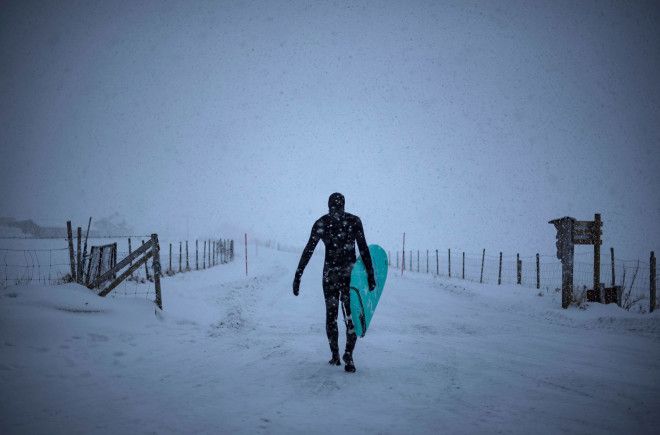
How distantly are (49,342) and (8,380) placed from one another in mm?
1525

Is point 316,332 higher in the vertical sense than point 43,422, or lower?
lower

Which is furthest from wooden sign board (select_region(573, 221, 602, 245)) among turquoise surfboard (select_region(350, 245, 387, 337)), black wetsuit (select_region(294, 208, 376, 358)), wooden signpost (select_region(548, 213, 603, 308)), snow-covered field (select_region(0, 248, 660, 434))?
black wetsuit (select_region(294, 208, 376, 358))

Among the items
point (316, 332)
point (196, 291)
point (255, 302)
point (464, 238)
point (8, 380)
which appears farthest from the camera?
point (464, 238)

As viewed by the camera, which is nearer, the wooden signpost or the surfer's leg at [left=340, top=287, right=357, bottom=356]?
the surfer's leg at [left=340, top=287, right=357, bottom=356]

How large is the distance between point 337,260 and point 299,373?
5.17 ft

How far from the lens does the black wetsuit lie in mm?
4594

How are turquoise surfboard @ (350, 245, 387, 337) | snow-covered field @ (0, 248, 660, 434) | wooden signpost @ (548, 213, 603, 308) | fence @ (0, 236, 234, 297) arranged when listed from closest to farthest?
1. snow-covered field @ (0, 248, 660, 434)
2. turquoise surfboard @ (350, 245, 387, 337)
3. wooden signpost @ (548, 213, 603, 308)
4. fence @ (0, 236, 234, 297)

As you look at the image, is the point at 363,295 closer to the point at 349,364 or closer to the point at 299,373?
the point at 349,364

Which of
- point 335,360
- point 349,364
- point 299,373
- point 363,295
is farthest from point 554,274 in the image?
point 299,373

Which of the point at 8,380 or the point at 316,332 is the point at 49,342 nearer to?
the point at 8,380

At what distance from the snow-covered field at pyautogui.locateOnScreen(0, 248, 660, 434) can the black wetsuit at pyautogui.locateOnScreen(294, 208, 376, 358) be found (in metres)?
0.67

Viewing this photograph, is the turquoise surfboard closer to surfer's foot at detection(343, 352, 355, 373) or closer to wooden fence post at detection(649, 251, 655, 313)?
surfer's foot at detection(343, 352, 355, 373)

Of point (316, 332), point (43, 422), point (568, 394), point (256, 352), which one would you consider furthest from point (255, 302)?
point (568, 394)

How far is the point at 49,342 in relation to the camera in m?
5.02
